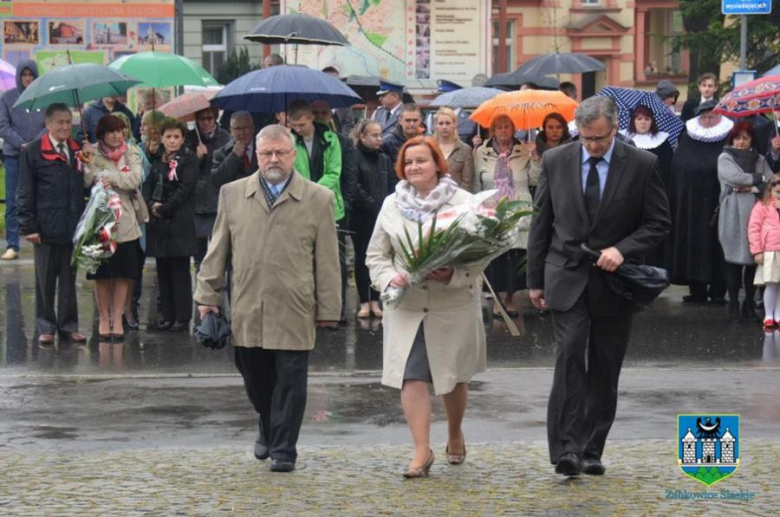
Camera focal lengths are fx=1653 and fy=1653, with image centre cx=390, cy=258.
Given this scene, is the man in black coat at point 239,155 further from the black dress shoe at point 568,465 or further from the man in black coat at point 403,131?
the black dress shoe at point 568,465

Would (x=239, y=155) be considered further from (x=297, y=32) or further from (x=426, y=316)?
(x=426, y=316)

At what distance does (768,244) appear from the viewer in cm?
1437

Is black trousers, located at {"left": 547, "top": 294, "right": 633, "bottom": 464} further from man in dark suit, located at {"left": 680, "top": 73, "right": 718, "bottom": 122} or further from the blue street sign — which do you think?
the blue street sign

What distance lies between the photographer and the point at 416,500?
25.8 feet

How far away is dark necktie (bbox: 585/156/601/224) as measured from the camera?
849 cm

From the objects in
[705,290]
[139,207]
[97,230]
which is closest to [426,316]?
[97,230]

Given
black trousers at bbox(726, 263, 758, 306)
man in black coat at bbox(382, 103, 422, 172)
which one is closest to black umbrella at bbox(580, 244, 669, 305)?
black trousers at bbox(726, 263, 758, 306)

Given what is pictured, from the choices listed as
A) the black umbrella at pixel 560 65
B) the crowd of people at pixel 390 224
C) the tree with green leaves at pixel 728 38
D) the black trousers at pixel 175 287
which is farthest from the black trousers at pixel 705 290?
the tree with green leaves at pixel 728 38

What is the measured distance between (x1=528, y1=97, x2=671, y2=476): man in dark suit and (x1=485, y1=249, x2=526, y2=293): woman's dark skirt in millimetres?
6249

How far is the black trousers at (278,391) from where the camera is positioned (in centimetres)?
872

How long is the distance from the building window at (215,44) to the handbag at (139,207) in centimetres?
3771

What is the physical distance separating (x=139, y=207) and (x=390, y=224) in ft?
17.9

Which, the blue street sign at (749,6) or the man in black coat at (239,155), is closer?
the man in black coat at (239,155)

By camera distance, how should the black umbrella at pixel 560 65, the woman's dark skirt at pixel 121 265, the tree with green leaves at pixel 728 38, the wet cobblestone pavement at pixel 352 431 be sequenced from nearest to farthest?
1. the wet cobblestone pavement at pixel 352 431
2. the woman's dark skirt at pixel 121 265
3. the black umbrella at pixel 560 65
4. the tree with green leaves at pixel 728 38
